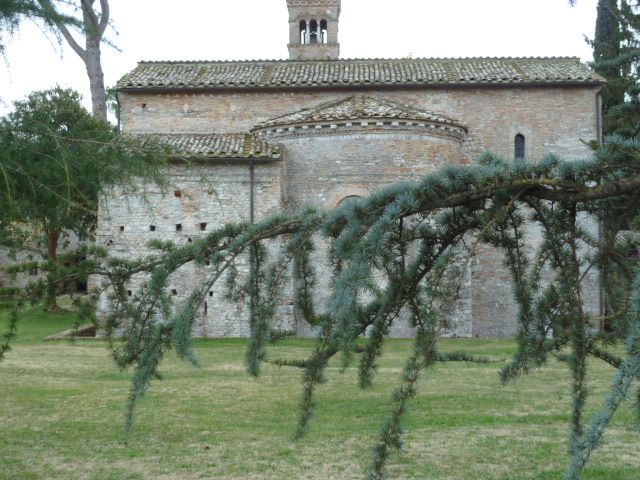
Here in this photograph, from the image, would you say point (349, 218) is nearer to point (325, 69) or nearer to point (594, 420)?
point (594, 420)

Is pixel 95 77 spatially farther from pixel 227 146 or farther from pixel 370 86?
pixel 370 86

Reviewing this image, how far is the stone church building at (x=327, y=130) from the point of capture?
677 inches

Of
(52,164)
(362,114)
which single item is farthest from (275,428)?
(362,114)

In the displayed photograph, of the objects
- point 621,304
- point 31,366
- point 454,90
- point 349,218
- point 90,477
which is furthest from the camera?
point 454,90

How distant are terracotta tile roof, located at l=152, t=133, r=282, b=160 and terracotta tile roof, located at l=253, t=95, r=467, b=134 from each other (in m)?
0.55

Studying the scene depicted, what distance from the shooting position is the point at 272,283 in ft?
12.0

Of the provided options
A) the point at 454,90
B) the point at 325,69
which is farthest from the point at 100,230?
the point at 454,90

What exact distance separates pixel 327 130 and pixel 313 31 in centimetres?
1257

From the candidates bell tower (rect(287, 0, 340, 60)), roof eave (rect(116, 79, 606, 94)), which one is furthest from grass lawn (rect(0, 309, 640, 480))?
bell tower (rect(287, 0, 340, 60))

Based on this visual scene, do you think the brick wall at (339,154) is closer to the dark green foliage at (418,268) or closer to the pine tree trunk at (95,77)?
the pine tree trunk at (95,77)

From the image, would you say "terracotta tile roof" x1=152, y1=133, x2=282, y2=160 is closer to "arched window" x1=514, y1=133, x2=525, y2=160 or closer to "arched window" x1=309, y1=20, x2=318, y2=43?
"arched window" x1=514, y1=133, x2=525, y2=160

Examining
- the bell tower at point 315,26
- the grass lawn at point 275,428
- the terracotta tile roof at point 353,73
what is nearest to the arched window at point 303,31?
the bell tower at point 315,26

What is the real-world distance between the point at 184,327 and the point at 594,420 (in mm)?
1736

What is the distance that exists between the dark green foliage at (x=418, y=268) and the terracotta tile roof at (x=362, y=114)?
13.5 metres
